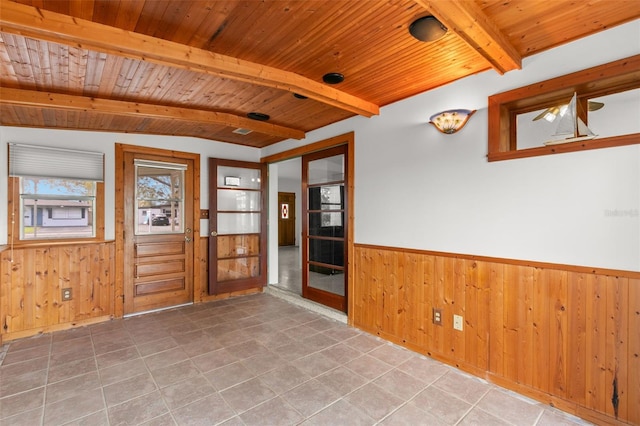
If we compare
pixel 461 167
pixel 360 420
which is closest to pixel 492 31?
pixel 461 167

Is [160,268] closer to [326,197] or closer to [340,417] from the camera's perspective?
[326,197]

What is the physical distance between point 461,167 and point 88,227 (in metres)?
4.37

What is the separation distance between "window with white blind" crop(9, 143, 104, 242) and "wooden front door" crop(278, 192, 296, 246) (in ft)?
22.5

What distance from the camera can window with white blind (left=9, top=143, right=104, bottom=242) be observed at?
3438 millimetres

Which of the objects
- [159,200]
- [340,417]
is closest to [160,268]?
[159,200]

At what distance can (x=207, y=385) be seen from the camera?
7.84 ft

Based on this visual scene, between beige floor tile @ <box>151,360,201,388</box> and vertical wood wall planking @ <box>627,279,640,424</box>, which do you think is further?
beige floor tile @ <box>151,360,201,388</box>

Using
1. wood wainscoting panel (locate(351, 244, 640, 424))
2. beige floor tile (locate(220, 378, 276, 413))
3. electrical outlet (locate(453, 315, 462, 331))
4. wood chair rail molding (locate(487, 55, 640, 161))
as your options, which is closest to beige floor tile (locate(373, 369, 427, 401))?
wood wainscoting panel (locate(351, 244, 640, 424))

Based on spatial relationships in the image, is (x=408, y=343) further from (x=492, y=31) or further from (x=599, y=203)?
(x=492, y=31)

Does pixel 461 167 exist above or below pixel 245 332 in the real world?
above

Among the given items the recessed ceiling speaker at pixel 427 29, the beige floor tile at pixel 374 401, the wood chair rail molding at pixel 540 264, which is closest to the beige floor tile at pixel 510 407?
the beige floor tile at pixel 374 401

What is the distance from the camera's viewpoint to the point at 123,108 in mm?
3137

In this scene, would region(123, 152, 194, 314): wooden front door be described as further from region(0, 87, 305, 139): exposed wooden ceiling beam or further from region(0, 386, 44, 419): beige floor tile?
region(0, 386, 44, 419): beige floor tile

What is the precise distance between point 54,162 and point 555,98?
16.8 feet
